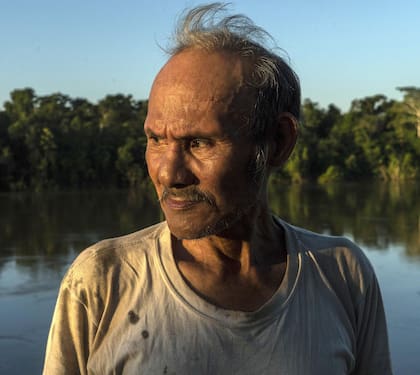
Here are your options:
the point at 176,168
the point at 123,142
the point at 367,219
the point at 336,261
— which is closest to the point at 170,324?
the point at 176,168

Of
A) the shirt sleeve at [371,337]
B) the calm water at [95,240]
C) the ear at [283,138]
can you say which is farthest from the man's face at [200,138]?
the calm water at [95,240]

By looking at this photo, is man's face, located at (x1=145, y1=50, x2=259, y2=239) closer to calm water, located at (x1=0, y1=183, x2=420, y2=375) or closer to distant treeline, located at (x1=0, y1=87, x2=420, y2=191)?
calm water, located at (x1=0, y1=183, x2=420, y2=375)

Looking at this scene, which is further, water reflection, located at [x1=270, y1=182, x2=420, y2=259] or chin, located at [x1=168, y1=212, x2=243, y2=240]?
water reflection, located at [x1=270, y1=182, x2=420, y2=259]

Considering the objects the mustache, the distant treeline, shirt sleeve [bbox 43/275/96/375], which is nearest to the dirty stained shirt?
shirt sleeve [bbox 43/275/96/375]

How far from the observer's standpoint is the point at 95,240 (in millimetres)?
13391

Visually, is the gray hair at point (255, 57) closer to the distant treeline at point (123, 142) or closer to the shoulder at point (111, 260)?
the shoulder at point (111, 260)

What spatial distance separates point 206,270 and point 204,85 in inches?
15.5

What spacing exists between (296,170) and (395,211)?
22213 mm

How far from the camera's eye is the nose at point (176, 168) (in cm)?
120

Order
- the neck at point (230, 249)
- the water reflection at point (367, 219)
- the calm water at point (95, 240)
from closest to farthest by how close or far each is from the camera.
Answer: the neck at point (230, 249) → the calm water at point (95, 240) → the water reflection at point (367, 219)

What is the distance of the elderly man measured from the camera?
1.18 metres

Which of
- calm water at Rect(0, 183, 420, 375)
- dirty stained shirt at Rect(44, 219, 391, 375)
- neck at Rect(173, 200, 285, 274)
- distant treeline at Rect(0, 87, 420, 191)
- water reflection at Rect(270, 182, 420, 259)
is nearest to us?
dirty stained shirt at Rect(44, 219, 391, 375)

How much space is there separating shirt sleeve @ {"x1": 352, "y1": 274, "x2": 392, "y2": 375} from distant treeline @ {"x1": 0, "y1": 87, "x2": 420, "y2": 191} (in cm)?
3321

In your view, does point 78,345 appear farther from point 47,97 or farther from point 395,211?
point 47,97
